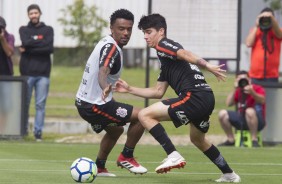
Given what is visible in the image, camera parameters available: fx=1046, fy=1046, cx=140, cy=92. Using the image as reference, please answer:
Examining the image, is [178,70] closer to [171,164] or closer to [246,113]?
[171,164]

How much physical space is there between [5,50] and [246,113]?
4803mm

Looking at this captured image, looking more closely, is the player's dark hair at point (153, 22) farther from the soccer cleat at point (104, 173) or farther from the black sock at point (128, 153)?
the soccer cleat at point (104, 173)

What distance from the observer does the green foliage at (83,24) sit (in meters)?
29.7

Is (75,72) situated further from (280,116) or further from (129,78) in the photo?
(280,116)

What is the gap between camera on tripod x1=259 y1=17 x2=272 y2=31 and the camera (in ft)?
65.6

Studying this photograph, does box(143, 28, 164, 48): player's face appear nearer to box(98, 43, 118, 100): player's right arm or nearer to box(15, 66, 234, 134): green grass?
box(98, 43, 118, 100): player's right arm

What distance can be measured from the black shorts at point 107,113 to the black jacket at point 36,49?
6.94 meters

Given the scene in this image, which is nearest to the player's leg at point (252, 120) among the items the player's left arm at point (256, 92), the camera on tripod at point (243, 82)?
the player's left arm at point (256, 92)

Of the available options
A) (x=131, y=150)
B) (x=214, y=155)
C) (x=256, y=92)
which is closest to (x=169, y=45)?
(x=214, y=155)

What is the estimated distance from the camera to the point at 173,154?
1234cm

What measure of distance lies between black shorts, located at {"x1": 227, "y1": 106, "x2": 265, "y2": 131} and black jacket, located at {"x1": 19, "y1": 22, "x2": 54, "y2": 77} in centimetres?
370

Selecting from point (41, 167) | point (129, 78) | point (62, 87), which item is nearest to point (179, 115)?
point (41, 167)

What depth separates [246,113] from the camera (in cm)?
1984

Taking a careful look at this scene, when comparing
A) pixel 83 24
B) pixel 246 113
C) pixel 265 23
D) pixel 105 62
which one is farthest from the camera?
pixel 83 24
